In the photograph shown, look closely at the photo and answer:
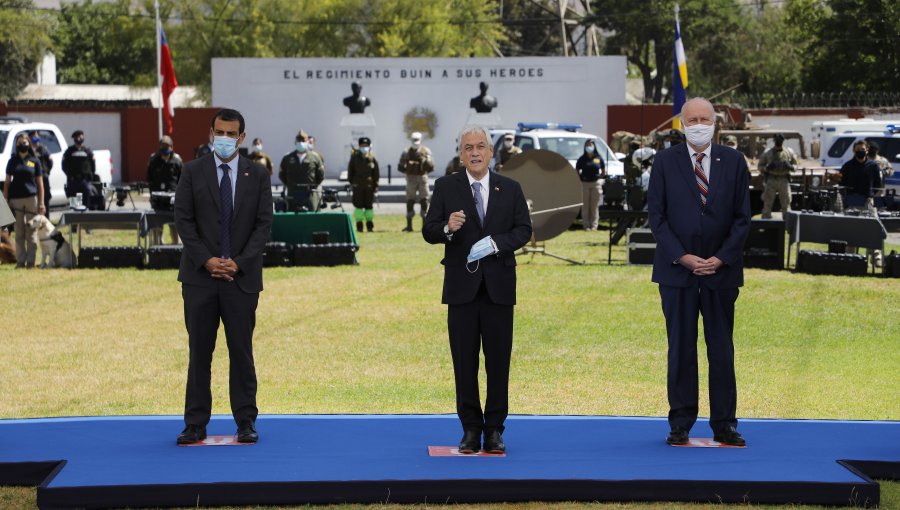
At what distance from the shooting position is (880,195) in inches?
949

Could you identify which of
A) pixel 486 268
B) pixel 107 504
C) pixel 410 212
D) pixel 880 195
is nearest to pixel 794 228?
pixel 880 195

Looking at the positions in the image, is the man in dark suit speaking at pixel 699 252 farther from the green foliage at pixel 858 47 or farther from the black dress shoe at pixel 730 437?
the green foliage at pixel 858 47

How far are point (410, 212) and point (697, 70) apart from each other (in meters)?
60.7

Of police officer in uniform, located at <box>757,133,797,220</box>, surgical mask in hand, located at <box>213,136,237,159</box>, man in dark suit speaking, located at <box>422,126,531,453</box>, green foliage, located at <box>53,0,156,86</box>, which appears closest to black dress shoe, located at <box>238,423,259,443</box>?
man in dark suit speaking, located at <box>422,126,531,453</box>

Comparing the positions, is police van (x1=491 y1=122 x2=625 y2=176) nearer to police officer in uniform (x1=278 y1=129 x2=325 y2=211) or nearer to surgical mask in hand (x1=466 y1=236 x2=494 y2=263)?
police officer in uniform (x1=278 y1=129 x2=325 y2=211)

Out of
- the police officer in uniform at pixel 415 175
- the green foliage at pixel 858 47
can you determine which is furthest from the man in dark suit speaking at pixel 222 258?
the green foliage at pixel 858 47

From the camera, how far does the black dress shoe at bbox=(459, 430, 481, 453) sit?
802 centimetres

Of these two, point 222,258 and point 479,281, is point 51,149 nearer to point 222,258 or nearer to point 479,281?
point 222,258

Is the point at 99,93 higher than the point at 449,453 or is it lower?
A: higher

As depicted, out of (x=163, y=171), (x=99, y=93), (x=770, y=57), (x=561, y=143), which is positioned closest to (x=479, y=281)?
(x=163, y=171)

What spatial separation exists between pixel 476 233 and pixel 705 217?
1.29 m

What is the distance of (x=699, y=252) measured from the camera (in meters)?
8.27

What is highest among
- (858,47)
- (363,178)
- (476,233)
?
(858,47)

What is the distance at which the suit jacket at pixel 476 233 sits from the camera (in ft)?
26.3
